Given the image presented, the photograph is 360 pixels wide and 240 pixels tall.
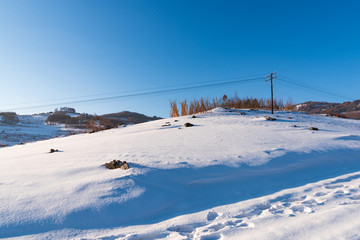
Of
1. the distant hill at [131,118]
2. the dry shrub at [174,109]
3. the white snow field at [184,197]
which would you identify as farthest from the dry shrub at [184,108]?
the distant hill at [131,118]

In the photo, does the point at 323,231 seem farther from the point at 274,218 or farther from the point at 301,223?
the point at 274,218

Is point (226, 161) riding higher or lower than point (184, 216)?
higher

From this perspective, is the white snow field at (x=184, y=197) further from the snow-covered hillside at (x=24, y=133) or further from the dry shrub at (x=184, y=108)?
the snow-covered hillside at (x=24, y=133)

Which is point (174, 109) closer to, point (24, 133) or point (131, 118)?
point (24, 133)

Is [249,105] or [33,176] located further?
[249,105]

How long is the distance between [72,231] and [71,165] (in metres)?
1.71

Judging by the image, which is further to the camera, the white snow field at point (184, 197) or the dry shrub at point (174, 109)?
the dry shrub at point (174, 109)

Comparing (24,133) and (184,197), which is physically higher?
(24,133)

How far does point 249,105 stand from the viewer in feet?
49.0

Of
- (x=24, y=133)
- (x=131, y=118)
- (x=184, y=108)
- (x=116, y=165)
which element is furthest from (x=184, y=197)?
(x=131, y=118)

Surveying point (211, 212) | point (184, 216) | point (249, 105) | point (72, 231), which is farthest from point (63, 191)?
point (249, 105)

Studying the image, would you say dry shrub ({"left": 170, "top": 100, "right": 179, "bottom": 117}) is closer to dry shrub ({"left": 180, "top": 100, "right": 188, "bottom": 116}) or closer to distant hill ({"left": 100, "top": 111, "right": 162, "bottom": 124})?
dry shrub ({"left": 180, "top": 100, "right": 188, "bottom": 116})

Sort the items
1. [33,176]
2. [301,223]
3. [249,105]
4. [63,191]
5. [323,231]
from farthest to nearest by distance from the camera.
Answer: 1. [249,105]
2. [33,176]
3. [63,191]
4. [301,223]
5. [323,231]

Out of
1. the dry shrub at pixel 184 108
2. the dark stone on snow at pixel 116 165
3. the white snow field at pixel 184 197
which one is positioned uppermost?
the dry shrub at pixel 184 108
